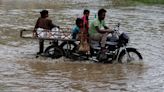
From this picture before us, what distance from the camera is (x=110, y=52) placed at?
1384 cm

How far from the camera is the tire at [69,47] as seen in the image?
561 inches

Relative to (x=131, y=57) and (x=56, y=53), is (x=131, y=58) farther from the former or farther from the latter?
(x=56, y=53)

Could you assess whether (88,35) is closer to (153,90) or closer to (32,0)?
(153,90)

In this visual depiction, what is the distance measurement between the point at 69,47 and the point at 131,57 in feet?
6.43

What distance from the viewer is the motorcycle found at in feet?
44.4

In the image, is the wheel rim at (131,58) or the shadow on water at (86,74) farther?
the wheel rim at (131,58)

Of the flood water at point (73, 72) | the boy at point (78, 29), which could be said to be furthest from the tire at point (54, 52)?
the boy at point (78, 29)

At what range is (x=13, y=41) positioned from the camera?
18359 mm

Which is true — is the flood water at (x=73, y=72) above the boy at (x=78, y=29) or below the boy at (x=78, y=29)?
below

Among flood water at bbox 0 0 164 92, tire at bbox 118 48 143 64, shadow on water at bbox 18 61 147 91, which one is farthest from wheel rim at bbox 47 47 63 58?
tire at bbox 118 48 143 64

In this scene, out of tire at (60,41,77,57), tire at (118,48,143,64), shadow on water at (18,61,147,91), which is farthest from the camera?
tire at (60,41,77,57)

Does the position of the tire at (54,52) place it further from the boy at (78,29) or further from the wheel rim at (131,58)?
the wheel rim at (131,58)

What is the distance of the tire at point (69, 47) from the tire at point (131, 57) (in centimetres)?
149

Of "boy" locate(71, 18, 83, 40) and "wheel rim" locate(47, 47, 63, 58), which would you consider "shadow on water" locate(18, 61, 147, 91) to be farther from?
"boy" locate(71, 18, 83, 40)
